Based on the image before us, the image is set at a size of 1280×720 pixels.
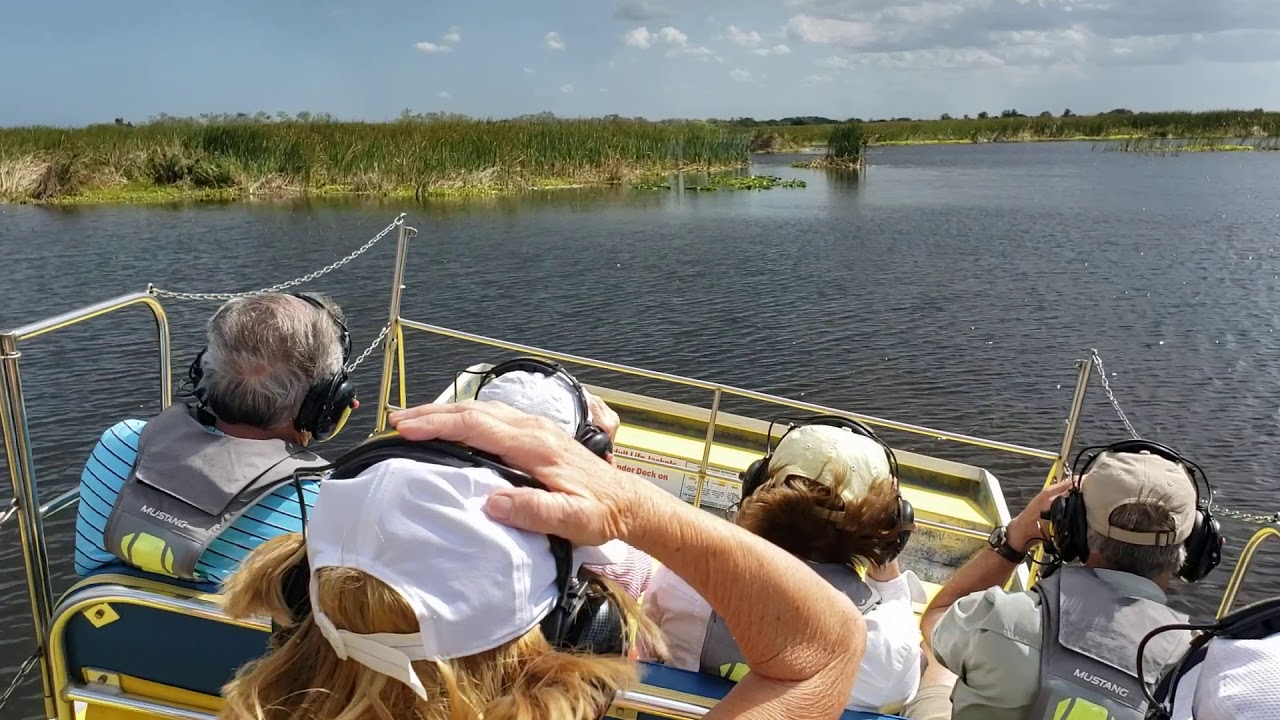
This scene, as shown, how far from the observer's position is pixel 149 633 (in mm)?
2176

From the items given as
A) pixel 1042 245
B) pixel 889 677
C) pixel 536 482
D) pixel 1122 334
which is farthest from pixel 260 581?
pixel 1042 245

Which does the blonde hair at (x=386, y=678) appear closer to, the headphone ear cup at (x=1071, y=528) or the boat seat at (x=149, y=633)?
the boat seat at (x=149, y=633)

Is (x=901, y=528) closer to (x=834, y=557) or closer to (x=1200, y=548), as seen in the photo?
(x=834, y=557)

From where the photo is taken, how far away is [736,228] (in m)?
21.7

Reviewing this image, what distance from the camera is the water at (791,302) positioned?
907cm

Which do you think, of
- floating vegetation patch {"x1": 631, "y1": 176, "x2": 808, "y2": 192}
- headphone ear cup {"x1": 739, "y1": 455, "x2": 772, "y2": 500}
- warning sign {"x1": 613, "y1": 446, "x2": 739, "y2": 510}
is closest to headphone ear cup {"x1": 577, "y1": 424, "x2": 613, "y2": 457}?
headphone ear cup {"x1": 739, "y1": 455, "x2": 772, "y2": 500}

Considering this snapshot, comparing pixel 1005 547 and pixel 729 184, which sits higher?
pixel 729 184

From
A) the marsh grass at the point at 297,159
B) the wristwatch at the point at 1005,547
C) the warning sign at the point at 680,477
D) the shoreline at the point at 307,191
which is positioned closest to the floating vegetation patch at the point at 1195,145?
the shoreline at the point at 307,191

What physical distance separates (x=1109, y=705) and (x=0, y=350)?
10.2 ft

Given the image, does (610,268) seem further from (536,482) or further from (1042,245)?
(536,482)

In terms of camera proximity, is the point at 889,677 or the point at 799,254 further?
the point at 799,254

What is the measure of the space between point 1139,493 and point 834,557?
2.72ft

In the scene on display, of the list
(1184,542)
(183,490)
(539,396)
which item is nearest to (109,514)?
(183,490)

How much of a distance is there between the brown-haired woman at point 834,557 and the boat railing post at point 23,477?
5.91 ft
